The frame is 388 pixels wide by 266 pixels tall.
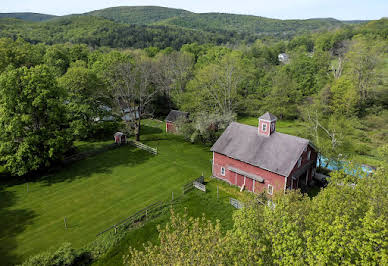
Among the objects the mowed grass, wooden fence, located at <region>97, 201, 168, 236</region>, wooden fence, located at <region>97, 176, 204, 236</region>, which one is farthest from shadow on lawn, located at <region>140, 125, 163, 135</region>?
wooden fence, located at <region>97, 201, 168, 236</region>

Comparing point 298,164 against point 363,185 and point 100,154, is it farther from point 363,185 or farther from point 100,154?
point 100,154

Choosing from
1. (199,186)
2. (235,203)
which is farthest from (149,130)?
(235,203)

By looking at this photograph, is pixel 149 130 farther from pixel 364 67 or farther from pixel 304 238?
pixel 364 67

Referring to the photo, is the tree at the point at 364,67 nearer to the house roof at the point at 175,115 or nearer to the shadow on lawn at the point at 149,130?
the house roof at the point at 175,115

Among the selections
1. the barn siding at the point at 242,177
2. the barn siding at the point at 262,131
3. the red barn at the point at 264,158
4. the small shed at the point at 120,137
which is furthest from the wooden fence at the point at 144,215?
the small shed at the point at 120,137

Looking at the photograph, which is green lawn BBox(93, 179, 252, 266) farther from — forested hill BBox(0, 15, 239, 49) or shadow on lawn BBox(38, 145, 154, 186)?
forested hill BBox(0, 15, 239, 49)

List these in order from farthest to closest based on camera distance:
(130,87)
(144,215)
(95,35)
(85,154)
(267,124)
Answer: (95,35) → (130,87) → (85,154) → (267,124) → (144,215)

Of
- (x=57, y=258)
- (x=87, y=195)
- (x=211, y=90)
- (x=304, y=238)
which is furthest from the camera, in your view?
(x=211, y=90)

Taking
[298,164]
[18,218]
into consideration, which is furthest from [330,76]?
[18,218]
